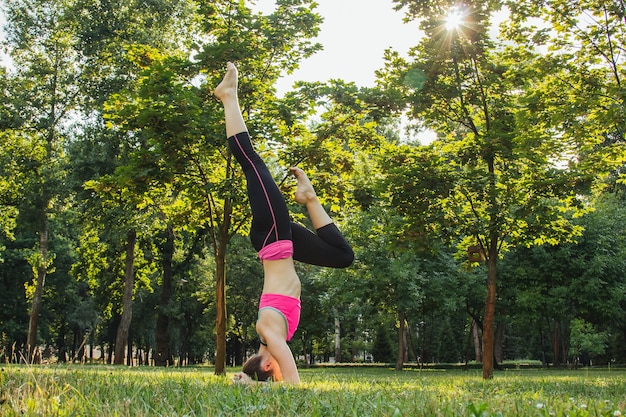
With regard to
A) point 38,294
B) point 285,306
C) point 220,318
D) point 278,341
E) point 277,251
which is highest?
point 38,294

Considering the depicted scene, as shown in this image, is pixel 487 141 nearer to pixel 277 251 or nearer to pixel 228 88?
pixel 228 88

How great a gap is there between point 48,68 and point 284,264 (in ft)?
84.5

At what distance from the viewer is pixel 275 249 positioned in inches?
227

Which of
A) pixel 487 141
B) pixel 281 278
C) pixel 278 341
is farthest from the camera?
pixel 487 141

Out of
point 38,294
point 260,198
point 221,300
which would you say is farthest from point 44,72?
point 260,198

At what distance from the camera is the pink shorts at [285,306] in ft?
18.3

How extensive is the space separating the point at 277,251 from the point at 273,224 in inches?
12.2

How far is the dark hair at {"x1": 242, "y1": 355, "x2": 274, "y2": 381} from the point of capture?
17.6 feet

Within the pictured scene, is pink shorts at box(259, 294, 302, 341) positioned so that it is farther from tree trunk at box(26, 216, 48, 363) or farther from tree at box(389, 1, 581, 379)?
tree trunk at box(26, 216, 48, 363)

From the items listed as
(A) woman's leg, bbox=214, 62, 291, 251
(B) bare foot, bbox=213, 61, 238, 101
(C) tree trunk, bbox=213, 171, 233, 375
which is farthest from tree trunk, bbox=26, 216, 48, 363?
(A) woman's leg, bbox=214, 62, 291, 251

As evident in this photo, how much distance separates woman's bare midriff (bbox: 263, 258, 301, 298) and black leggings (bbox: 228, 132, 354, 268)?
0.84 feet

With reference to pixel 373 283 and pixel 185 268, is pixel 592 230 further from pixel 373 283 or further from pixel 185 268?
pixel 185 268

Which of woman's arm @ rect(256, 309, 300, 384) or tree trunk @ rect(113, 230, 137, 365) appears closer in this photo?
woman's arm @ rect(256, 309, 300, 384)

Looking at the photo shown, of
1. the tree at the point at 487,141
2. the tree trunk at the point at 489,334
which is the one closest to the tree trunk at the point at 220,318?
the tree at the point at 487,141
